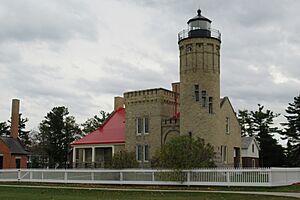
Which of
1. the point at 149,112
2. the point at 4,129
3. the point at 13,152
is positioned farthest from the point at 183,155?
the point at 4,129

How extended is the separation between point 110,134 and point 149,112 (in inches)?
276

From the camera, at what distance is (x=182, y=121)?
35156mm

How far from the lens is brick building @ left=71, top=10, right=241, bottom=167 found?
1361 inches

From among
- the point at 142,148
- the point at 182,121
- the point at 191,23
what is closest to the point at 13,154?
the point at 142,148

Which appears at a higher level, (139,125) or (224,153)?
(139,125)

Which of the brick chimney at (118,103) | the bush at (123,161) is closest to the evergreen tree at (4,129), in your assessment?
the brick chimney at (118,103)

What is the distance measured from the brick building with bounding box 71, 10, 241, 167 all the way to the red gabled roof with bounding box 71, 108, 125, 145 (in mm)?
3566

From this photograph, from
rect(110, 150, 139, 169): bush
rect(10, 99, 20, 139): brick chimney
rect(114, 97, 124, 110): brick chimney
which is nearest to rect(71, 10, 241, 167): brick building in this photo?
rect(110, 150, 139, 169): bush

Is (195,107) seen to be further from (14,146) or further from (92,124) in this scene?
(92,124)

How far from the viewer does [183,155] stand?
26469mm

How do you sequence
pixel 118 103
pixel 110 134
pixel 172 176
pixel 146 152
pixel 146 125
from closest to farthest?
pixel 172 176, pixel 146 152, pixel 146 125, pixel 110 134, pixel 118 103

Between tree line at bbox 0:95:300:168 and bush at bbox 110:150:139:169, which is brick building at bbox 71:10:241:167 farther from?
tree line at bbox 0:95:300:168

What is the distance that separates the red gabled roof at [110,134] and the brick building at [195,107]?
11.7ft

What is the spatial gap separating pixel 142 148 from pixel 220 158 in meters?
7.57
